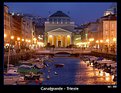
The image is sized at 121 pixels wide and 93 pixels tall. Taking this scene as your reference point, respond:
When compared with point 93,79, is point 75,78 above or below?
below

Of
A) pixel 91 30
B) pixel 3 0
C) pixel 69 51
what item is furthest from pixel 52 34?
pixel 3 0

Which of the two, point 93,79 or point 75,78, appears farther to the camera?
point 75,78

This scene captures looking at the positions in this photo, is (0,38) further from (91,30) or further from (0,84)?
(91,30)

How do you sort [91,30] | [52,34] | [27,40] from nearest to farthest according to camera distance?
[27,40] < [91,30] < [52,34]

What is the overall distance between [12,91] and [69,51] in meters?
39.0

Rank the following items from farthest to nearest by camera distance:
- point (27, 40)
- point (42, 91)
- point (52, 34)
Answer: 1. point (52, 34)
2. point (27, 40)
3. point (42, 91)

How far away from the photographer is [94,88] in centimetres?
231

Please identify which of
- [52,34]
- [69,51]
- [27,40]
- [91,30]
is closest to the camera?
[27,40]

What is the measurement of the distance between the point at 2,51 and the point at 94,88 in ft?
2.01

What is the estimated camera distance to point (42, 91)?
2287 millimetres

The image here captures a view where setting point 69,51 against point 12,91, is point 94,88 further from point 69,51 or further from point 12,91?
point 69,51
